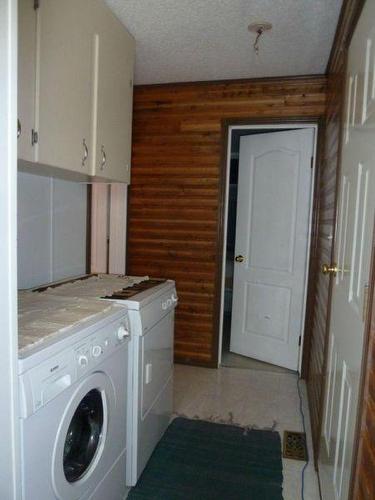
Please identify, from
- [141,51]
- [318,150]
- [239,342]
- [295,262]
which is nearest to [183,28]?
[141,51]

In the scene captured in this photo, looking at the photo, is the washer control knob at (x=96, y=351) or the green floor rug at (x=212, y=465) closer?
the washer control knob at (x=96, y=351)

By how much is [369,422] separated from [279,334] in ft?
7.89

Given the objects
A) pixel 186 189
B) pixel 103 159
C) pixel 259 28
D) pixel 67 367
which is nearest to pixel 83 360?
pixel 67 367

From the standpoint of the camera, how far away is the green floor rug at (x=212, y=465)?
1812 mm

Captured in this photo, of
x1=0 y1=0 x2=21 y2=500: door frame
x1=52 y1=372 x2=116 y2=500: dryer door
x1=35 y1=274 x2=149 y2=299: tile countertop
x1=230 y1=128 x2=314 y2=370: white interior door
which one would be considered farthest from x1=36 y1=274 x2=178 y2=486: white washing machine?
x1=230 y1=128 x2=314 y2=370: white interior door

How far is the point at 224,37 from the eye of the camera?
2.23 m

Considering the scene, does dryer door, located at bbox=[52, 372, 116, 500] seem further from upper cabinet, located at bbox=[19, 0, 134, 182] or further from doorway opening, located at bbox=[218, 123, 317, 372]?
doorway opening, located at bbox=[218, 123, 317, 372]

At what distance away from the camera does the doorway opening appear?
313 centimetres

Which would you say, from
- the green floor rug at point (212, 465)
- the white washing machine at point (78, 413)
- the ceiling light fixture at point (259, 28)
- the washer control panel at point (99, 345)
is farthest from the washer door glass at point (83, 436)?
the ceiling light fixture at point (259, 28)

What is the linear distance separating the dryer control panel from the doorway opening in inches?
73.0

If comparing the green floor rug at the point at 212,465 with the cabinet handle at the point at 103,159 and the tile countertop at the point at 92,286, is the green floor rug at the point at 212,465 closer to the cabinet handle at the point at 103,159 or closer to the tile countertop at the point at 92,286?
the tile countertop at the point at 92,286

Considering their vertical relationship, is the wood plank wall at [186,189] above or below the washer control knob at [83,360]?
above

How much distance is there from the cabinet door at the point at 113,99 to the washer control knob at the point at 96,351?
34.4 inches

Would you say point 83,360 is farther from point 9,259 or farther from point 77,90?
point 77,90
